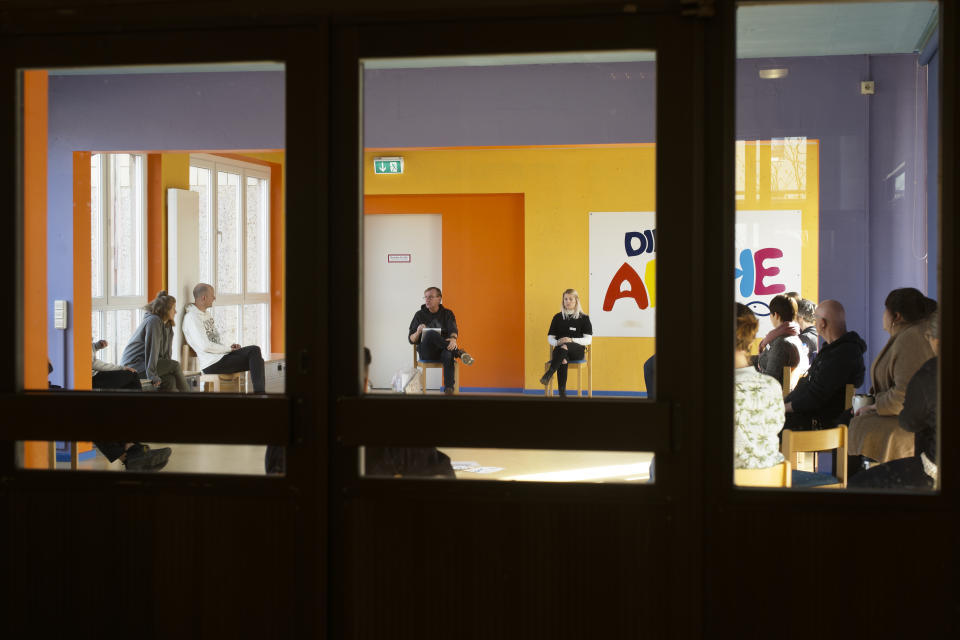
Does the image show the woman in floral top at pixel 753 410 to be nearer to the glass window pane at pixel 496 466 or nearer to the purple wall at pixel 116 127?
the glass window pane at pixel 496 466

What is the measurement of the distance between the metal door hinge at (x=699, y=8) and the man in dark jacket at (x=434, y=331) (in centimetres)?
458

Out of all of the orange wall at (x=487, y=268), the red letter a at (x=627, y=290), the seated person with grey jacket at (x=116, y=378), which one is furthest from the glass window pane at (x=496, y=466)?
the orange wall at (x=487, y=268)

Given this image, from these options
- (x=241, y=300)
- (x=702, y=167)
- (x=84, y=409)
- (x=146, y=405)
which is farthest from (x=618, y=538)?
(x=241, y=300)

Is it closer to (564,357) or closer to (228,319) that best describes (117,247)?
(228,319)

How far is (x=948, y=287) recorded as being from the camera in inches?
82.5

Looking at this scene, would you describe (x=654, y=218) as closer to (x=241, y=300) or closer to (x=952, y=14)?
(x=952, y=14)

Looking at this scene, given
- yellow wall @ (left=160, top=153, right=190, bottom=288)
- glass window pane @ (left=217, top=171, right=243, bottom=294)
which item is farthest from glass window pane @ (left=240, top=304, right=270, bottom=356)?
yellow wall @ (left=160, top=153, right=190, bottom=288)

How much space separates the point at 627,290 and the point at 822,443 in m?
6.83

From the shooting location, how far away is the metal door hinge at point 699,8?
6.95ft

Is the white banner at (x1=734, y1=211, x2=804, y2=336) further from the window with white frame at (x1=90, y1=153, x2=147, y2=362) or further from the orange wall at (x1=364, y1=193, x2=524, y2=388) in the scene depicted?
the window with white frame at (x1=90, y1=153, x2=147, y2=362)

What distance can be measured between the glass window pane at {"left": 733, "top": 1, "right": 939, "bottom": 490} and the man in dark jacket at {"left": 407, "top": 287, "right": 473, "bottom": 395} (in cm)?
283

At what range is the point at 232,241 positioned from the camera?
10414 millimetres

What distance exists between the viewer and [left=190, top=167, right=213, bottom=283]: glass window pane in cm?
962

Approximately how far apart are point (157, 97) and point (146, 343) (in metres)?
2.52
